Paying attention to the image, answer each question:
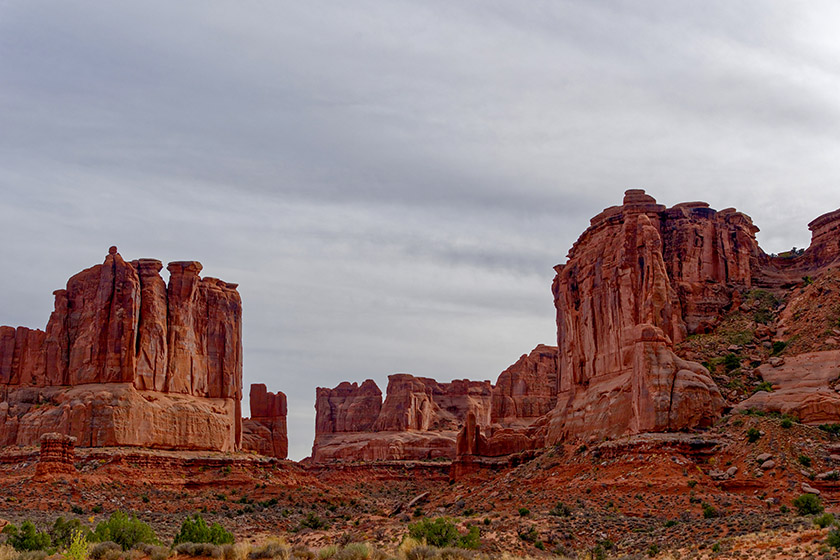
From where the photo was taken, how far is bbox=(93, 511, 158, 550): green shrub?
34188 millimetres

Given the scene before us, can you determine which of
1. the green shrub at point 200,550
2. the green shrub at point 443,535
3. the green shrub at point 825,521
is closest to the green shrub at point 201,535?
the green shrub at point 200,550

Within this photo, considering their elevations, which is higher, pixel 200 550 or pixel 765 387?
pixel 765 387

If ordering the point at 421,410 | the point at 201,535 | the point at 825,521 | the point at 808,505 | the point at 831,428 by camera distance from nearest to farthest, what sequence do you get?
1. the point at 825,521
2. the point at 201,535
3. the point at 808,505
4. the point at 831,428
5. the point at 421,410

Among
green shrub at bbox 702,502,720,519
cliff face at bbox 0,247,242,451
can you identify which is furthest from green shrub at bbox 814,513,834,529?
cliff face at bbox 0,247,242,451

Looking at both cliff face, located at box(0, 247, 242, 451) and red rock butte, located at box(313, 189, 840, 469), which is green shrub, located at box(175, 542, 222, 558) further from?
cliff face, located at box(0, 247, 242, 451)

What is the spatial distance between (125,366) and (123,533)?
4151 centimetres

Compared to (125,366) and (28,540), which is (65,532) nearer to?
(28,540)

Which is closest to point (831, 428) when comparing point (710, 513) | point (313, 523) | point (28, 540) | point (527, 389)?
point (710, 513)

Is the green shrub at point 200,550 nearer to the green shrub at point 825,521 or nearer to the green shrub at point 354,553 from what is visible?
the green shrub at point 354,553

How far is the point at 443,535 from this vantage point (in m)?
36.8

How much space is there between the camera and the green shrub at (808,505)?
129 ft

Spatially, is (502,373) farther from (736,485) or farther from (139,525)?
(139,525)

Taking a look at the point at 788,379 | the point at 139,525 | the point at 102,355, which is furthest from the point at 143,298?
the point at 788,379

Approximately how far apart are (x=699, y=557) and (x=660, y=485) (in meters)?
14.3
